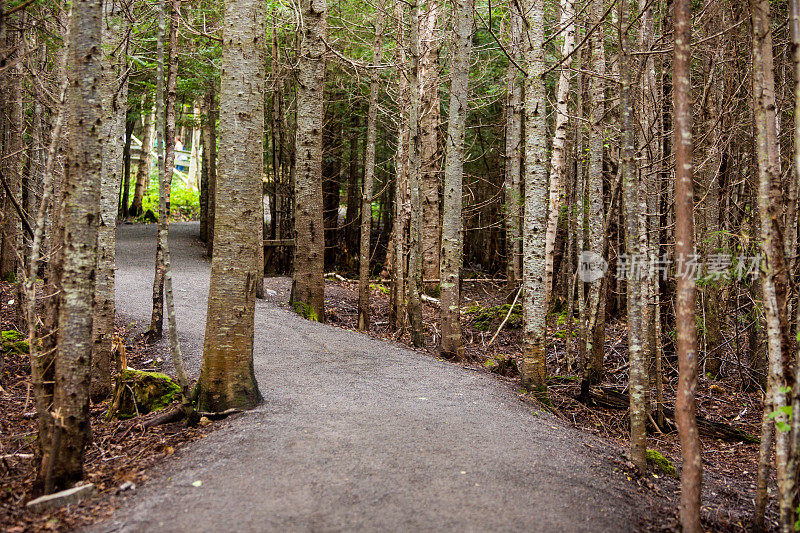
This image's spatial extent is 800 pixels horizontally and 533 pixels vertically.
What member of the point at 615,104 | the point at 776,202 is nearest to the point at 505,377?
the point at 615,104

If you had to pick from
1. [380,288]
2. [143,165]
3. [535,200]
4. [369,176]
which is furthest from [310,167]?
[143,165]

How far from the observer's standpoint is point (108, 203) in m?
7.19

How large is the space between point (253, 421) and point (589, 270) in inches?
251

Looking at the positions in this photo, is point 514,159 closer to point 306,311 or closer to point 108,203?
point 306,311

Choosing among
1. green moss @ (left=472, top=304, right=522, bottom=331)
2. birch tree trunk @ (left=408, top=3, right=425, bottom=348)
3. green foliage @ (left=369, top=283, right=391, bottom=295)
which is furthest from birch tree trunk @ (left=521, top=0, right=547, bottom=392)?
green foliage @ (left=369, top=283, right=391, bottom=295)

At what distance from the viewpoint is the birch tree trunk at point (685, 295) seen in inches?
167

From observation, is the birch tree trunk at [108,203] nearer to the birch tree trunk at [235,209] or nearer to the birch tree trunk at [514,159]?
the birch tree trunk at [235,209]

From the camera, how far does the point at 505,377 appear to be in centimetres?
900

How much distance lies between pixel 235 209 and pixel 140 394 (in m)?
2.55

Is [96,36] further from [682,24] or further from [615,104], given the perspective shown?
[615,104]

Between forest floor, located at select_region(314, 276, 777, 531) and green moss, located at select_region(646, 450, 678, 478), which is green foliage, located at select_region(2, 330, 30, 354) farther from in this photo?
green moss, located at select_region(646, 450, 678, 478)

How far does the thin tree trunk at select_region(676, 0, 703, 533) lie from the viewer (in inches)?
167

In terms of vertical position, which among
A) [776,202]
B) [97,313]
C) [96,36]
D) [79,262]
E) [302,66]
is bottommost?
[97,313]

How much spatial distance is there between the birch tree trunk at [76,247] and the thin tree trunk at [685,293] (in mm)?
4176
